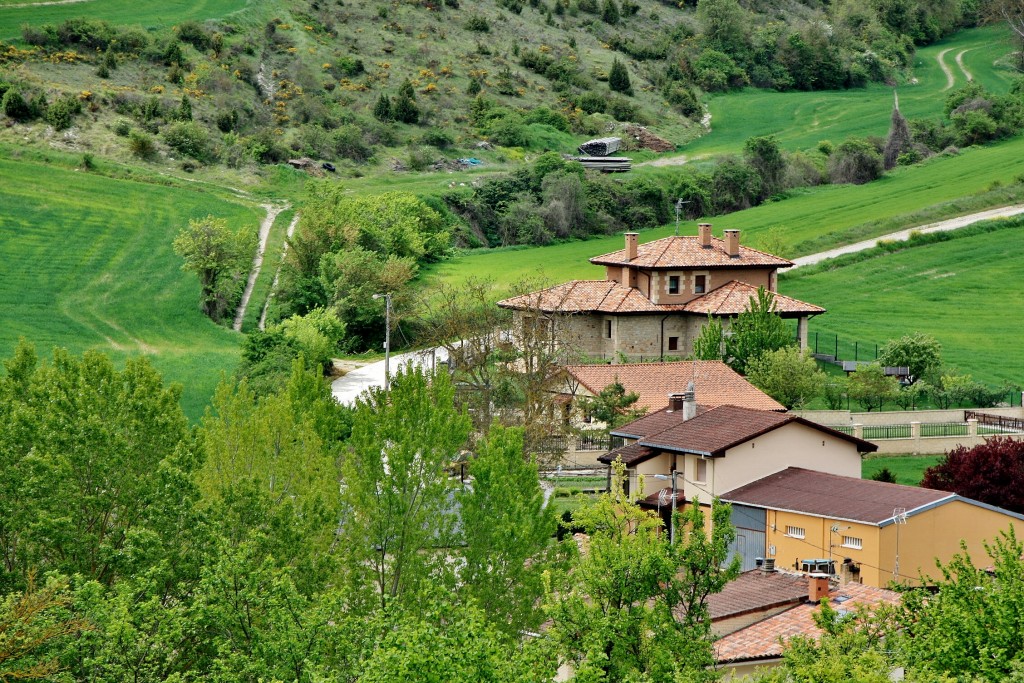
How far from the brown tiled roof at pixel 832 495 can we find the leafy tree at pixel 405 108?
75330 millimetres

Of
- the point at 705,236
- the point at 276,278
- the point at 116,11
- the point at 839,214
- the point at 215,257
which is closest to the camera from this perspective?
the point at 705,236

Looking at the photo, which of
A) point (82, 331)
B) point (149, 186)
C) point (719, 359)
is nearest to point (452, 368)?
point (719, 359)

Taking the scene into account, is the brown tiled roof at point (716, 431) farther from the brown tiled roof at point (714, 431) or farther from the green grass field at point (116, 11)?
the green grass field at point (116, 11)

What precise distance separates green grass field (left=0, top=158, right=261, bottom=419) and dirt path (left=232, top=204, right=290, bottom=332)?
104cm

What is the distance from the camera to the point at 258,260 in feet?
295

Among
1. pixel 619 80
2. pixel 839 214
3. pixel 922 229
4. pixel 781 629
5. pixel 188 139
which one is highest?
pixel 619 80

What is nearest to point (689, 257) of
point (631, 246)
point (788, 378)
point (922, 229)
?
point (631, 246)

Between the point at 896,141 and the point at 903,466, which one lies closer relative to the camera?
the point at 903,466

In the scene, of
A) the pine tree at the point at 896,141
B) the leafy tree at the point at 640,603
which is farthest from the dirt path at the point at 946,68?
the leafy tree at the point at 640,603

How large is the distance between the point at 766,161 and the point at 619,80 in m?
26.7

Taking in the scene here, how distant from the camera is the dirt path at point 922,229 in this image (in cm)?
9888

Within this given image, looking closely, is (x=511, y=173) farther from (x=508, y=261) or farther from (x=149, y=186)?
(x=149, y=186)

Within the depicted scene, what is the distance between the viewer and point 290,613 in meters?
29.0

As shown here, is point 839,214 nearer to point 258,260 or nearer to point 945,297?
point 945,297
